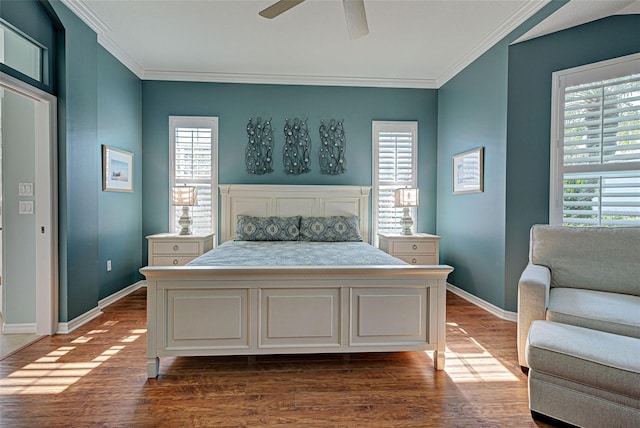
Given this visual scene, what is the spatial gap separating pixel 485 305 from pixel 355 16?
124 inches

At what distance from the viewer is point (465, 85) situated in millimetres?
4082

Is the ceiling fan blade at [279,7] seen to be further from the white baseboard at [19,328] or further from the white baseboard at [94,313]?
the white baseboard at [19,328]

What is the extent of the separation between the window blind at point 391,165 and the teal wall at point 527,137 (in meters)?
1.58

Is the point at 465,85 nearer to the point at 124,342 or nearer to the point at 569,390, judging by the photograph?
the point at 569,390

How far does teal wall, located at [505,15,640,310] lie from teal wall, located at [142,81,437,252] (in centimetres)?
153

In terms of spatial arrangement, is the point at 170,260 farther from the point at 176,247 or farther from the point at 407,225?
the point at 407,225

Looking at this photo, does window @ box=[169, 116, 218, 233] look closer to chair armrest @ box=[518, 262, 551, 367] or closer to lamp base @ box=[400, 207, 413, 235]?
lamp base @ box=[400, 207, 413, 235]

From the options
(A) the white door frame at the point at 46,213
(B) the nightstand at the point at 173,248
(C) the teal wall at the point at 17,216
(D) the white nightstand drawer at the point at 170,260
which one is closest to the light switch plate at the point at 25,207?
(C) the teal wall at the point at 17,216

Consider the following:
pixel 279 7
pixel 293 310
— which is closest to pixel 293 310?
pixel 293 310

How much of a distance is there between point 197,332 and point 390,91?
4.00 meters

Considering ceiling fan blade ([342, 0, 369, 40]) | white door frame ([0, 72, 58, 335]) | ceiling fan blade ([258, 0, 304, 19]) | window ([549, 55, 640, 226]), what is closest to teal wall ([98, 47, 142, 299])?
white door frame ([0, 72, 58, 335])

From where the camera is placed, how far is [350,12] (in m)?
2.28

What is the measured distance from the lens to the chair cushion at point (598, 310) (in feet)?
6.16

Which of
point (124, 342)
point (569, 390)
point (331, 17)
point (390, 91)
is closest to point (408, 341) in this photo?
point (569, 390)
